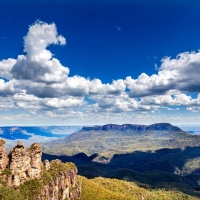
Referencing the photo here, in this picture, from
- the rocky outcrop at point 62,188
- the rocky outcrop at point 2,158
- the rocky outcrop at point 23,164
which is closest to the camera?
the rocky outcrop at point 2,158

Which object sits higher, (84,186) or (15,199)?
(15,199)

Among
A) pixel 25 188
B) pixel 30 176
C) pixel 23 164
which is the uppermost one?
pixel 23 164

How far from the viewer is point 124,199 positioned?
17662 centimetres

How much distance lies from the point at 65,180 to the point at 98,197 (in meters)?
35.5

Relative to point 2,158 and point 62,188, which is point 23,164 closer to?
point 2,158

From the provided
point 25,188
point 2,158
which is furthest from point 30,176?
point 2,158

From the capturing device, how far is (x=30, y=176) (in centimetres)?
12144

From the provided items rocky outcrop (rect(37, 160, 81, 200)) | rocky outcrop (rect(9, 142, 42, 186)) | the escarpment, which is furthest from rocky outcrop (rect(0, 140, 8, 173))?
rocky outcrop (rect(37, 160, 81, 200))

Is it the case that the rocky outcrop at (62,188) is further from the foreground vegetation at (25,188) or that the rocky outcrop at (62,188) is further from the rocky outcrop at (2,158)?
the rocky outcrop at (2,158)

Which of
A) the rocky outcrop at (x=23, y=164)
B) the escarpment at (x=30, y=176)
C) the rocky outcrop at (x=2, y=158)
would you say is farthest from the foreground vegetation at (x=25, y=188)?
the rocky outcrop at (x=23, y=164)

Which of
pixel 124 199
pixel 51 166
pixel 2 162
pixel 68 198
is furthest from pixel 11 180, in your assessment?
pixel 124 199

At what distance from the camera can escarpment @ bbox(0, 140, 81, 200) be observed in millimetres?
110188

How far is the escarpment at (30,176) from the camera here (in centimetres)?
11019

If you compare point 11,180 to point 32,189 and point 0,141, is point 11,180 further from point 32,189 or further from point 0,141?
point 0,141
